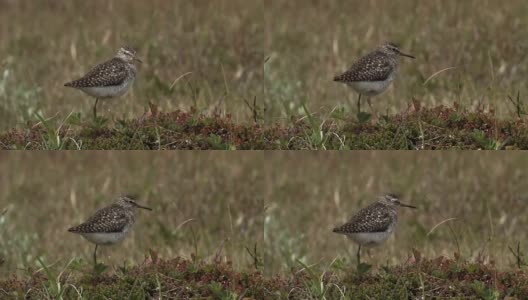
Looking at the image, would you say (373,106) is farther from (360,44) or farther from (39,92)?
(39,92)

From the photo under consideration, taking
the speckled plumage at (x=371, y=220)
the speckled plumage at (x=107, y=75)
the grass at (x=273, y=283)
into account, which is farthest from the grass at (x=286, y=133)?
the grass at (x=273, y=283)

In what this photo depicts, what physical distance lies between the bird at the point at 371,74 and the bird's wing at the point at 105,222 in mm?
3856

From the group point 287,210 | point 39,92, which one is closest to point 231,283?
point 287,210

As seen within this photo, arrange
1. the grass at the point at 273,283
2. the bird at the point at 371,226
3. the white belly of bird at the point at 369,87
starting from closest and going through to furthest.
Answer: the grass at the point at 273,283 < the bird at the point at 371,226 < the white belly of bird at the point at 369,87

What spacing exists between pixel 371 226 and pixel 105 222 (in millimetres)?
3954

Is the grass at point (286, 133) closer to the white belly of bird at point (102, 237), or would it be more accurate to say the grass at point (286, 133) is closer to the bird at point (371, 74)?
the bird at point (371, 74)

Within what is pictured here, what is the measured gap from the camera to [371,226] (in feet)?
58.9

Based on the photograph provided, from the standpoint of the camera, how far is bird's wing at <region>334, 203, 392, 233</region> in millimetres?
17906

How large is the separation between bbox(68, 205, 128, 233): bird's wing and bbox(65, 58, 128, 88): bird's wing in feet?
6.23

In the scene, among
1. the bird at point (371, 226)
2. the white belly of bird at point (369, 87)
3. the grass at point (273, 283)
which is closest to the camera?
the grass at point (273, 283)

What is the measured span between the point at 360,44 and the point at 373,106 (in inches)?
59.9

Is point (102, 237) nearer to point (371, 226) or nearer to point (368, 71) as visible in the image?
point (371, 226)

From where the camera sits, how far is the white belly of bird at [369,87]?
59.8ft

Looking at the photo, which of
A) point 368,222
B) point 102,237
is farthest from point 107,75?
point 368,222
